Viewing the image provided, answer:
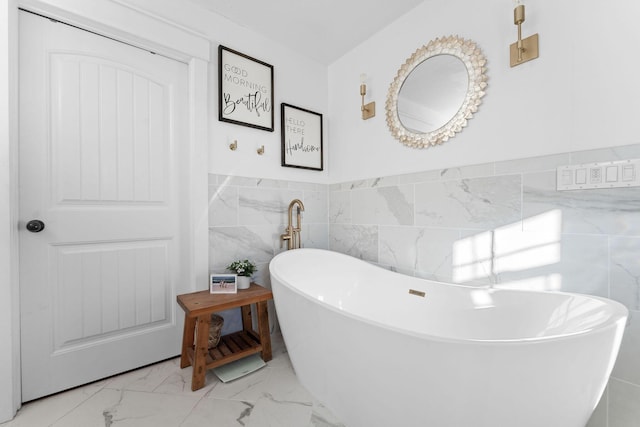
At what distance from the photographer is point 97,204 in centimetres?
146

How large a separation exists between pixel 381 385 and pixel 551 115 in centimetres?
133

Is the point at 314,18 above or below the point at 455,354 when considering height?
above

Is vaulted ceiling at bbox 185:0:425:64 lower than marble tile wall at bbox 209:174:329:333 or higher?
higher

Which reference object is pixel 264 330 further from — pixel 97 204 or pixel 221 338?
pixel 97 204

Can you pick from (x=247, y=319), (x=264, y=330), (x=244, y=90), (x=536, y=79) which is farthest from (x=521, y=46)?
(x=247, y=319)

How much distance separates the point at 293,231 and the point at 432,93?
4.20 ft

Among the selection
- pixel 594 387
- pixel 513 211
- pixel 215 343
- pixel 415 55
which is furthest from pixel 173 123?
pixel 594 387

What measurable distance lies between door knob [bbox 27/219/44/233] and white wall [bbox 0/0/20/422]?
0.07 meters

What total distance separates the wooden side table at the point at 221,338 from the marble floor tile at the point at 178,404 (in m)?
0.10

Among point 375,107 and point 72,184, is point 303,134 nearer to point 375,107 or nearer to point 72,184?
point 375,107

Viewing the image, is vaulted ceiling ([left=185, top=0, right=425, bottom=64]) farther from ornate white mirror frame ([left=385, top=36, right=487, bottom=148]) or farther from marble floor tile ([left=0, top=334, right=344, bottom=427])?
marble floor tile ([left=0, top=334, right=344, bottom=427])

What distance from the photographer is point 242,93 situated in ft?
6.21

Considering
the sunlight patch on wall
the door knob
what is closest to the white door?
the door knob

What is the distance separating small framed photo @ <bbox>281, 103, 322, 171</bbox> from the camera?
2.12 m
